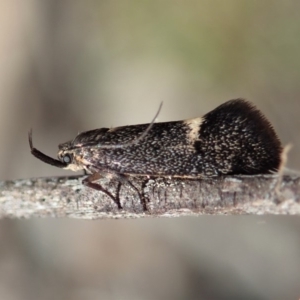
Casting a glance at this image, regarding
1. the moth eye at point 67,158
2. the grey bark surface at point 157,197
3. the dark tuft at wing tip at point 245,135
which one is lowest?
the grey bark surface at point 157,197

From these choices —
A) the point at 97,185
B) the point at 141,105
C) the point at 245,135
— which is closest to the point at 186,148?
the point at 245,135

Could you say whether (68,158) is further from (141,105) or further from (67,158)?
(141,105)

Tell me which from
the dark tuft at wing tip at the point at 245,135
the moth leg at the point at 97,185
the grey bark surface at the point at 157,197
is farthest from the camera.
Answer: the moth leg at the point at 97,185

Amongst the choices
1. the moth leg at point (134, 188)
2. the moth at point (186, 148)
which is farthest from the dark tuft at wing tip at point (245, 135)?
the moth leg at point (134, 188)

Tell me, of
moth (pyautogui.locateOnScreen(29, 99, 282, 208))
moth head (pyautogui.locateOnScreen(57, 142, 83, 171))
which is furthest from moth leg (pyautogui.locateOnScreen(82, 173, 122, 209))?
moth head (pyautogui.locateOnScreen(57, 142, 83, 171))

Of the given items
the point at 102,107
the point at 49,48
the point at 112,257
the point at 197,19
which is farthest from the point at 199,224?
the point at 49,48

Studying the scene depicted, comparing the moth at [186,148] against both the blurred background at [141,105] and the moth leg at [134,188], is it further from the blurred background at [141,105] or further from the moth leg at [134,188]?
the blurred background at [141,105]
